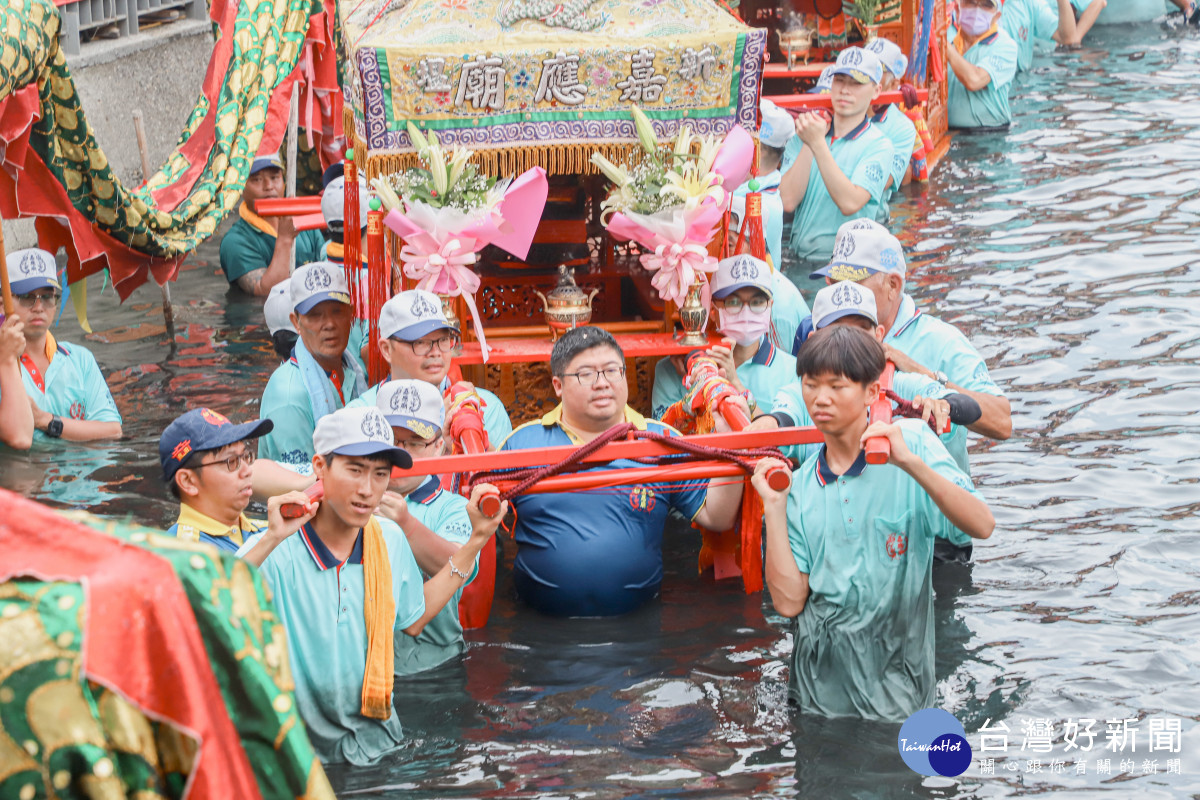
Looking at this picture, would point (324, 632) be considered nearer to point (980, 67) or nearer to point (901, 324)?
point (901, 324)

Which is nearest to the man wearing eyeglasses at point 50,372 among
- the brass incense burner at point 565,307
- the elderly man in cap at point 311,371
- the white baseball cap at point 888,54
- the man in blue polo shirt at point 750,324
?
the elderly man in cap at point 311,371

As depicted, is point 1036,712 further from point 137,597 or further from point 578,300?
point 137,597

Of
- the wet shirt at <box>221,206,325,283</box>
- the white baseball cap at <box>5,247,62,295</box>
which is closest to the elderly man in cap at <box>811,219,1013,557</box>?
the white baseball cap at <box>5,247,62,295</box>

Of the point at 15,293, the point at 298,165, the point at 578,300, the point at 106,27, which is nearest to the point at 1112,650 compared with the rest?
the point at 578,300

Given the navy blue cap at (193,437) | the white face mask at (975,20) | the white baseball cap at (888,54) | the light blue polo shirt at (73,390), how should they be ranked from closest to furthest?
1. the navy blue cap at (193,437)
2. the light blue polo shirt at (73,390)
3. the white baseball cap at (888,54)
4. the white face mask at (975,20)

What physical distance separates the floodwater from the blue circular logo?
4 cm

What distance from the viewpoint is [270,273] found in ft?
32.7

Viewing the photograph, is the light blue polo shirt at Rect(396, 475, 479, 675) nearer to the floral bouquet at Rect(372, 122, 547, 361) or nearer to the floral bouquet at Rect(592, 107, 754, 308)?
the floral bouquet at Rect(372, 122, 547, 361)

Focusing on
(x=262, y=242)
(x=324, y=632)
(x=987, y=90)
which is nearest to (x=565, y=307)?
(x=324, y=632)

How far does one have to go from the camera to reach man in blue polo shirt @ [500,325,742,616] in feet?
18.8

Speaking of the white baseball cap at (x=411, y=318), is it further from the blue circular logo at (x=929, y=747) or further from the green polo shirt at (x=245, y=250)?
the green polo shirt at (x=245, y=250)

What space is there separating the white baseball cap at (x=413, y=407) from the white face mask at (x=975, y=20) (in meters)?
10.5

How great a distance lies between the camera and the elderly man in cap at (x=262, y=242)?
9828 millimetres

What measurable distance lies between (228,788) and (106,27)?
1165 centimetres
